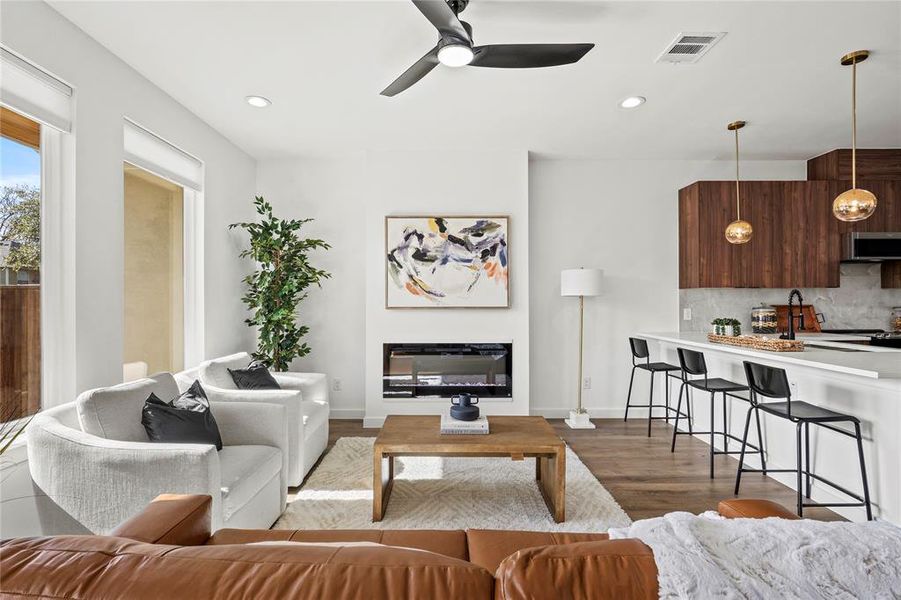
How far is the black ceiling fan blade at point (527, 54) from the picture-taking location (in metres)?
2.09

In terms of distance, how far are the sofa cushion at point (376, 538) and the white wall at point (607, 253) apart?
346 cm

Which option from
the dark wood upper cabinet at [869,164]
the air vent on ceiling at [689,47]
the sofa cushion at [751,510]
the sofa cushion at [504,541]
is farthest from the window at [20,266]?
the dark wood upper cabinet at [869,164]

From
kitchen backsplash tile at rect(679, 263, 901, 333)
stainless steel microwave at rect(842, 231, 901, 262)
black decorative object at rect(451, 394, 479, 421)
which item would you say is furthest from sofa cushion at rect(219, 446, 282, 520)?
stainless steel microwave at rect(842, 231, 901, 262)

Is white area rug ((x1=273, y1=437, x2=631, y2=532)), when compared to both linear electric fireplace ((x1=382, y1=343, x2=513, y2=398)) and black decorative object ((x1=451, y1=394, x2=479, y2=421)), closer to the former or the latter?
black decorative object ((x1=451, y1=394, x2=479, y2=421))

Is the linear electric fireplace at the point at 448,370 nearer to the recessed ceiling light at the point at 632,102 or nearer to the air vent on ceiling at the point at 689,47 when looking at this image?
the recessed ceiling light at the point at 632,102

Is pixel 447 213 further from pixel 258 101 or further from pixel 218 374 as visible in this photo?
pixel 218 374

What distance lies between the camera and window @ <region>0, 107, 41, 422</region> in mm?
2127

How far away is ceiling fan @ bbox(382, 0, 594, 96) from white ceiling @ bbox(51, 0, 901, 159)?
27cm

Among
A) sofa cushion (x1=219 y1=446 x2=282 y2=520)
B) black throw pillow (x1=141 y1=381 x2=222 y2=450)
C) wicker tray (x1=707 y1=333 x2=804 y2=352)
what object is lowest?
sofa cushion (x1=219 y1=446 x2=282 y2=520)

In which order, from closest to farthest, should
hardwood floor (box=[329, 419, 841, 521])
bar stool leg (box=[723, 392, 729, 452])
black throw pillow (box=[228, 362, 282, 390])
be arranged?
hardwood floor (box=[329, 419, 841, 521]) < black throw pillow (box=[228, 362, 282, 390]) < bar stool leg (box=[723, 392, 729, 452])

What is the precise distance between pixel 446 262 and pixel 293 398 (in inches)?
82.5

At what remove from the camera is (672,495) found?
287 centimetres

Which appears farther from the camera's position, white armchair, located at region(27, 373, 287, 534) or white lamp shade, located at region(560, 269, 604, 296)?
white lamp shade, located at region(560, 269, 604, 296)

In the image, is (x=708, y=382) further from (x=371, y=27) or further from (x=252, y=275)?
(x=252, y=275)
